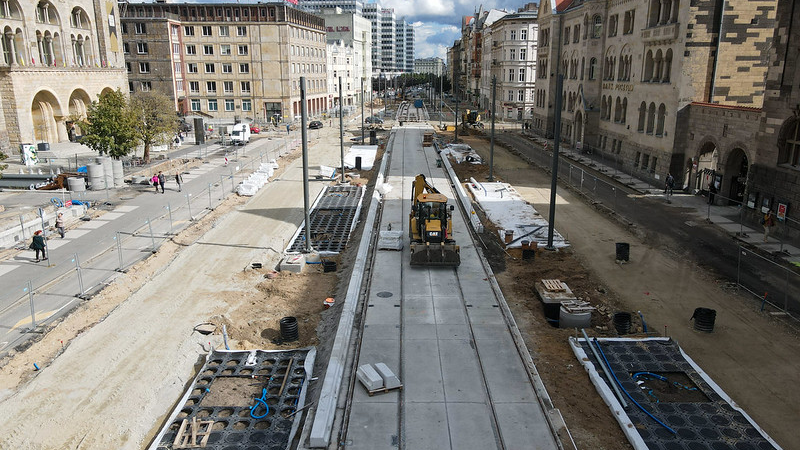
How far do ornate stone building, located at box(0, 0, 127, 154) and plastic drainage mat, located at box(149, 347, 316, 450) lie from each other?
1464 inches

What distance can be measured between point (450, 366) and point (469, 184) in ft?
90.1

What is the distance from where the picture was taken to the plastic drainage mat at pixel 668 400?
12.8 metres

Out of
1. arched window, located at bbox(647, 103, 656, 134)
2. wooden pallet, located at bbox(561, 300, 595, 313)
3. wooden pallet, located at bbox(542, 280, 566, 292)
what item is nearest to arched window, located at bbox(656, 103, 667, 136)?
arched window, located at bbox(647, 103, 656, 134)

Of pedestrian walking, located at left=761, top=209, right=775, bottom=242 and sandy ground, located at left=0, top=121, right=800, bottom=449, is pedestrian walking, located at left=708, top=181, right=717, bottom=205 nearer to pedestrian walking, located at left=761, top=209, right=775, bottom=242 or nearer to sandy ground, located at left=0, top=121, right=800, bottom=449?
pedestrian walking, located at left=761, top=209, right=775, bottom=242

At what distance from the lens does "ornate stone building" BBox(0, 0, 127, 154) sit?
48125 millimetres

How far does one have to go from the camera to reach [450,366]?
15805 mm

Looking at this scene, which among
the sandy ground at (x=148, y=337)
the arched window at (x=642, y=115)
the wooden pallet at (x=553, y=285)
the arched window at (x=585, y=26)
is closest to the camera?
the sandy ground at (x=148, y=337)

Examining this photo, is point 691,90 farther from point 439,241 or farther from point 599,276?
point 439,241

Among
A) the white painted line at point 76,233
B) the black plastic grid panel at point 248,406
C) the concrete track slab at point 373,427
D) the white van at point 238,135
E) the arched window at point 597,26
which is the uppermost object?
the arched window at point 597,26

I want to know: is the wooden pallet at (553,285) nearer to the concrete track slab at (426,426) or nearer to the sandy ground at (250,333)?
the sandy ground at (250,333)

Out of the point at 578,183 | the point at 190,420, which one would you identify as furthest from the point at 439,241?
the point at 578,183

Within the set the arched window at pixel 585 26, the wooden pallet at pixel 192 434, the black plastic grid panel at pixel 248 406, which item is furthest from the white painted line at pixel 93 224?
the arched window at pixel 585 26

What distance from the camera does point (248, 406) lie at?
14297mm

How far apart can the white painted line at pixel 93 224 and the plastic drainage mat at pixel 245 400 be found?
704 inches
